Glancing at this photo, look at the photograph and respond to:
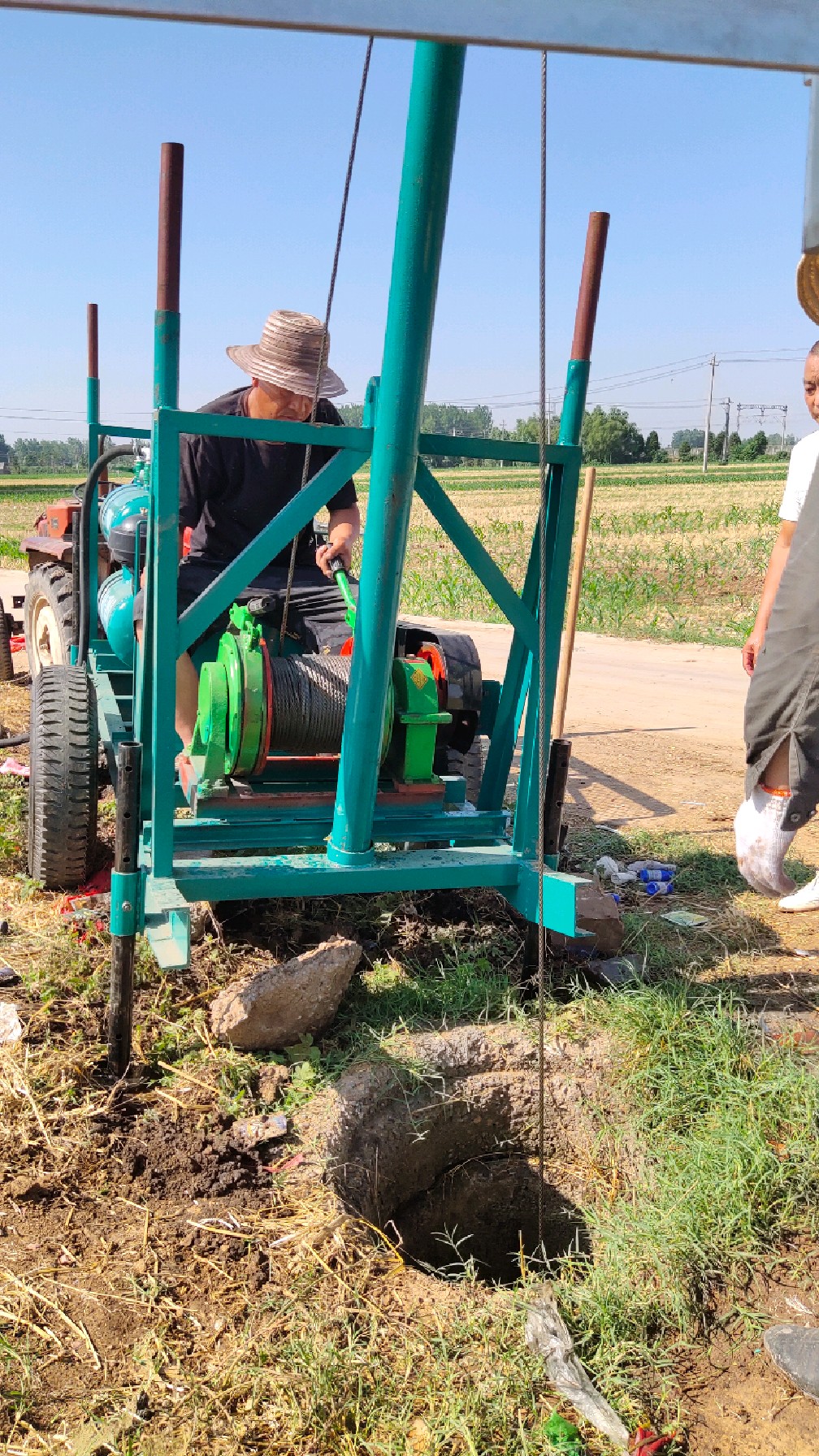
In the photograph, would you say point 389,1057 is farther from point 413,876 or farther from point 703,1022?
point 703,1022

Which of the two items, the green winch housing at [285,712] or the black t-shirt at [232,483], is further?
the black t-shirt at [232,483]

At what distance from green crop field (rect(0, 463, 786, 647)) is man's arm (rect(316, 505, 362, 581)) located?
821cm

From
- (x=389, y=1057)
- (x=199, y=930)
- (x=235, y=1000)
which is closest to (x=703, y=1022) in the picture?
(x=389, y=1057)

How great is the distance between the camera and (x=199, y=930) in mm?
4328

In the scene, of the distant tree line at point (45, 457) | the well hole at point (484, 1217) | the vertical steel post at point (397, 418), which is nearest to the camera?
the vertical steel post at point (397, 418)

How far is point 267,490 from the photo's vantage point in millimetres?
4676

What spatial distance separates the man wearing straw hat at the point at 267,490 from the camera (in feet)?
14.1

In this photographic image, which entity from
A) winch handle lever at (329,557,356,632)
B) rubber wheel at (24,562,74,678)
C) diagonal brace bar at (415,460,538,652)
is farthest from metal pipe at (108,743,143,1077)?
rubber wheel at (24,562,74,678)

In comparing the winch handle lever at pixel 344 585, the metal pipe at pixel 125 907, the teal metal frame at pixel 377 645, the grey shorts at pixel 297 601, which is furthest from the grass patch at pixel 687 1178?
the grey shorts at pixel 297 601

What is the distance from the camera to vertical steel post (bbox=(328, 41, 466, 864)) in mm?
2859

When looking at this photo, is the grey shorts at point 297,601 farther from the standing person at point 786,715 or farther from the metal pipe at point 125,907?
the standing person at point 786,715

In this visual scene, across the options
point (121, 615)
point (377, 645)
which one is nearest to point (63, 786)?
point (121, 615)

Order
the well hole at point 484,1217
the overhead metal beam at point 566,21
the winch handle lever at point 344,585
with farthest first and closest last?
the winch handle lever at point 344,585 → the well hole at point 484,1217 → the overhead metal beam at point 566,21

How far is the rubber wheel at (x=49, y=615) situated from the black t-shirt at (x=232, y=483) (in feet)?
5.41
